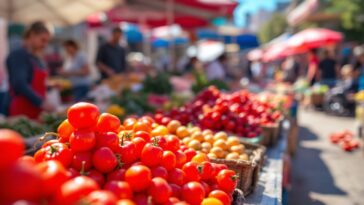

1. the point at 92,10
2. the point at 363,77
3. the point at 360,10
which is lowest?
the point at 363,77

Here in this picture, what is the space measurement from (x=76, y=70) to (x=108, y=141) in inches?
243

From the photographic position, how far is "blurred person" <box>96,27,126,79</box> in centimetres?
736

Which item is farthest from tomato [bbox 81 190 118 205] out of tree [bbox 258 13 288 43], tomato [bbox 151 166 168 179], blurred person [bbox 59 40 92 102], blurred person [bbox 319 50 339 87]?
tree [bbox 258 13 288 43]

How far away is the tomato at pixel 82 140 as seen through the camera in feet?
5.40

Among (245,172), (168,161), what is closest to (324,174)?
(245,172)

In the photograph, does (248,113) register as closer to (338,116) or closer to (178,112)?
(178,112)

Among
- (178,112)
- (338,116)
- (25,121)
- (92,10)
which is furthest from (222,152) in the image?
(338,116)

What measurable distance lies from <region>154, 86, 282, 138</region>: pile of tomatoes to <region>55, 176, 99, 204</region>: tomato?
6.69 feet

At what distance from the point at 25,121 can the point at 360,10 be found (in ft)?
56.3

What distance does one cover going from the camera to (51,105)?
4.79 metres

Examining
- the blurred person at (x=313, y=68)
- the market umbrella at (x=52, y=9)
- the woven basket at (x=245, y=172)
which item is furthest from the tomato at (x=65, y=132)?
the blurred person at (x=313, y=68)

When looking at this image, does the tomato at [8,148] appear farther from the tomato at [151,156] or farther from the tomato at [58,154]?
the tomato at [151,156]

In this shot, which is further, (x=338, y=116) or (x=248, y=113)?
(x=338, y=116)

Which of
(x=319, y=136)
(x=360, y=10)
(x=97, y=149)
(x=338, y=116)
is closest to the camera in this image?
(x=97, y=149)
